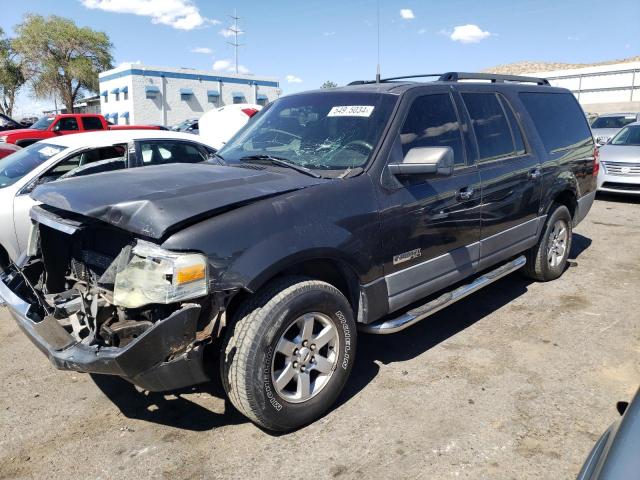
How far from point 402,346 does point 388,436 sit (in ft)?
4.09

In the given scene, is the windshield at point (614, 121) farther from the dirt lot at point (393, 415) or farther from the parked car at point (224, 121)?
the dirt lot at point (393, 415)

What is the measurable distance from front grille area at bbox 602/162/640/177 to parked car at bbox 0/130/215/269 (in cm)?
831

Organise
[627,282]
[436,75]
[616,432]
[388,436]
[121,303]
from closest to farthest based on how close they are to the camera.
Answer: [616,432] < [121,303] < [388,436] < [436,75] < [627,282]

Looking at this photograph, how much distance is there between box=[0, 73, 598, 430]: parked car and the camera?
260 centimetres

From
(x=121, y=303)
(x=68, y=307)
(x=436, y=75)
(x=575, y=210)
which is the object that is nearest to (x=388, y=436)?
(x=121, y=303)

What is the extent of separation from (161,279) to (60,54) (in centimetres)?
5038

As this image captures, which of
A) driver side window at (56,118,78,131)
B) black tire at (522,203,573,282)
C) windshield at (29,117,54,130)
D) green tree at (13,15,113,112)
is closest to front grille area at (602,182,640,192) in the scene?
black tire at (522,203,573,282)

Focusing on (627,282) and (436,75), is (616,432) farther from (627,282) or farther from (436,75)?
(627,282)

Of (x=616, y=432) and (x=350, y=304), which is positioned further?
(x=350, y=304)

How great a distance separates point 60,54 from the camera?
45.0 m

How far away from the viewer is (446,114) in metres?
4.02

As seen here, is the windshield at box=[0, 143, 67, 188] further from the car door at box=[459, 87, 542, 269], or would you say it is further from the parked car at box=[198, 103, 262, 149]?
the parked car at box=[198, 103, 262, 149]

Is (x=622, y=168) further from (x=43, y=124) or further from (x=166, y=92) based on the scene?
(x=166, y=92)

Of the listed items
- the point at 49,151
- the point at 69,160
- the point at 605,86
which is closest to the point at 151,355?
the point at 69,160
